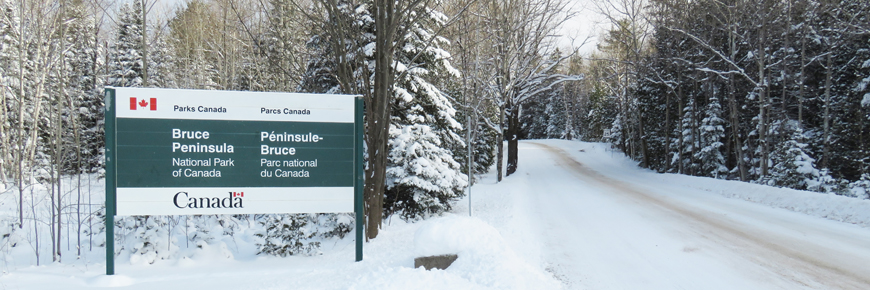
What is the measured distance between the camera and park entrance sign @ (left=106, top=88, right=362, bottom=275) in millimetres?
5207

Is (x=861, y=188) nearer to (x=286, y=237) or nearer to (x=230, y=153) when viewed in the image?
(x=286, y=237)

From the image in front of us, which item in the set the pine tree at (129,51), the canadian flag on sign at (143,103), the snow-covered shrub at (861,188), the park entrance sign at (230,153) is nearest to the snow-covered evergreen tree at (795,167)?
the snow-covered shrub at (861,188)

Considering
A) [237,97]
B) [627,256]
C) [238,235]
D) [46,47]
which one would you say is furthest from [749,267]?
[46,47]

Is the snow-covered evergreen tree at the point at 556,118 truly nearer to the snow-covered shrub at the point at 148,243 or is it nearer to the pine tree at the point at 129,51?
the pine tree at the point at 129,51

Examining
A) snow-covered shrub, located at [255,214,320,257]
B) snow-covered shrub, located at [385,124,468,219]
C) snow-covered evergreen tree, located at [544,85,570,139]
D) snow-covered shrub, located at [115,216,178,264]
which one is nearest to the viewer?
snow-covered shrub, located at [115,216,178,264]

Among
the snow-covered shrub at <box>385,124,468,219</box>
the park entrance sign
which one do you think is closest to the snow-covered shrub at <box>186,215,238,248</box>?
the park entrance sign

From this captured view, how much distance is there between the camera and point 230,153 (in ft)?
17.7

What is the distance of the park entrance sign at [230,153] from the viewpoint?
5.21 m

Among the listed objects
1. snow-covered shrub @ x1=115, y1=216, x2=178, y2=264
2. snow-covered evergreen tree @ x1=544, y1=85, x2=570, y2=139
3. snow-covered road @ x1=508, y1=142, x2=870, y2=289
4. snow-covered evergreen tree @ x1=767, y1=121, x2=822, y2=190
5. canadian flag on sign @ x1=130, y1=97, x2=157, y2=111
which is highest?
snow-covered evergreen tree @ x1=544, y1=85, x2=570, y2=139

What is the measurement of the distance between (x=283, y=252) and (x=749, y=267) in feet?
20.3

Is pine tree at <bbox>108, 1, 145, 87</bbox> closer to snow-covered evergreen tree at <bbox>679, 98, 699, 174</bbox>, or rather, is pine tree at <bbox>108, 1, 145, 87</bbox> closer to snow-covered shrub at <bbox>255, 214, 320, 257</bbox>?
snow-covered shrub at <bbox>255, 214, 320, 257</bbox>

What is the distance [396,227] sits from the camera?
840 cm

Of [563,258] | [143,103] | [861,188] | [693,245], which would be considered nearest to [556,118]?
[861,188]

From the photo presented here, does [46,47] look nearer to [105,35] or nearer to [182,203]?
[105,35]
